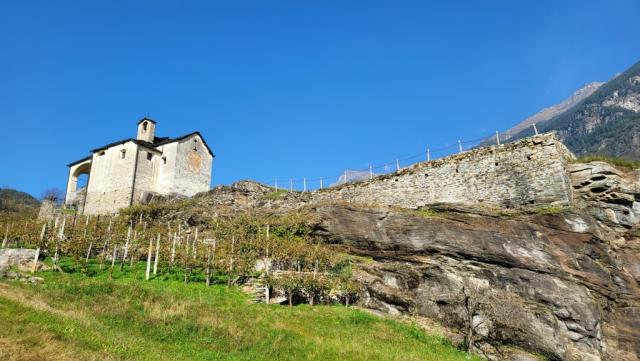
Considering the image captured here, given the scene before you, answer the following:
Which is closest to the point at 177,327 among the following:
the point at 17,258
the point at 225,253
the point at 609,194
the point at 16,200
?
the point at 225,253

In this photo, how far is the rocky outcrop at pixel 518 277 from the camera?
2030cm

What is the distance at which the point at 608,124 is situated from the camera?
5027 inches

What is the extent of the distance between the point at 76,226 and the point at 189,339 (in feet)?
71.8

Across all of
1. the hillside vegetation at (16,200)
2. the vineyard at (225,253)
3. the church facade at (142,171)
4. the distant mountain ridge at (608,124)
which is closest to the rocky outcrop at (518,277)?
the vineyard at (225,253)

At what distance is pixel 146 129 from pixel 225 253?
94.5 feet

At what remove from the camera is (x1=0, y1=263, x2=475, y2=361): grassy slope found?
12.0 meters

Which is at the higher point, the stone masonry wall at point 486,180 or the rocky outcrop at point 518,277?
the stone masonry wall at point 486,180

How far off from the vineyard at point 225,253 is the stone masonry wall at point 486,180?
6779 mm

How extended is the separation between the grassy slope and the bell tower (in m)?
28.3

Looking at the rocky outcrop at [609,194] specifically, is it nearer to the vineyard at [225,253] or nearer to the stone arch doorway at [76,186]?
the vineyard at [225,253]

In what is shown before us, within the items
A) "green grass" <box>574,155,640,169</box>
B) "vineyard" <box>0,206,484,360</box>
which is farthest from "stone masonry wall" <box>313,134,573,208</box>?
"vineyard" <box>0,206,484,360</box>

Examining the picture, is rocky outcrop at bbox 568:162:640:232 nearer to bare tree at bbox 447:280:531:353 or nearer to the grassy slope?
bare tree at bbox 447:280:531:353

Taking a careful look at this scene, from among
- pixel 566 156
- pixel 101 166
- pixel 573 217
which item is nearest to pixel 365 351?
pixel 573 217

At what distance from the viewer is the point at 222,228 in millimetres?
30719
